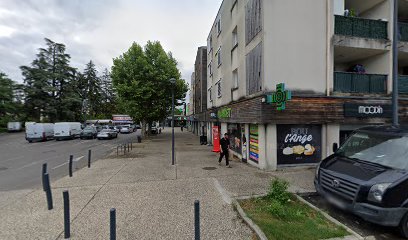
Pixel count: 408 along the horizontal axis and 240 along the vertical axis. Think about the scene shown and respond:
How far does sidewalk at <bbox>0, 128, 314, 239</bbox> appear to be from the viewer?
14.5ft

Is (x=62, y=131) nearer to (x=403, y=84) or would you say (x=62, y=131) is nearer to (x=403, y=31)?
(x=403, y=84)

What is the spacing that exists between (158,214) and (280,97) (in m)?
5.99

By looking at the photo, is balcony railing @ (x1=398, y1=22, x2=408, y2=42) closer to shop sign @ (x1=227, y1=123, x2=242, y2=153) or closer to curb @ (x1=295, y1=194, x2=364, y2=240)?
shop sign @ (x1=227, y1=123, x2=242, y2=153)

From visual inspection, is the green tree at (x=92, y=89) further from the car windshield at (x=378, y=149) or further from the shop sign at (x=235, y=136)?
the car windshield at (x=378, y=149)

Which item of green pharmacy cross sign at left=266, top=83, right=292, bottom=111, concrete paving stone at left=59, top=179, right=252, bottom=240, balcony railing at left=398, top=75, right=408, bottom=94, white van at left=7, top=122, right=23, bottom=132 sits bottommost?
concrete paving stone at left=59, top=179, right=252, bottom=240

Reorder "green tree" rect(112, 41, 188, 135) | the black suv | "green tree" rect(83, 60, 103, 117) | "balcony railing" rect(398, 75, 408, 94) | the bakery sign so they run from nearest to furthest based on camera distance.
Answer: the black suv
the bakery sign
"balcony railing" rect(398, 75, 408, 94)
"green tree" rect(112, 41, 188, 135)
"green tree" rect(83, 60, 103, 117)

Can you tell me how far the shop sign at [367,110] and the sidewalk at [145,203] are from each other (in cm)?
340

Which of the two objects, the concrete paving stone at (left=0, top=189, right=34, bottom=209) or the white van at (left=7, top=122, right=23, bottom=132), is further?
the white van at (left=7, top=122, right=23, bottom=132)

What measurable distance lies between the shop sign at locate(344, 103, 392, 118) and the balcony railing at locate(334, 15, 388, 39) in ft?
11.2

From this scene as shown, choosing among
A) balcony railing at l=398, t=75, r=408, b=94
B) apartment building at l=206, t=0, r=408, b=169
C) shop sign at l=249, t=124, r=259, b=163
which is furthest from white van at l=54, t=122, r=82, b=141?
balcony railing at l=398, t=75, r=408, b=94

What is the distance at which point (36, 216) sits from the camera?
5.18m

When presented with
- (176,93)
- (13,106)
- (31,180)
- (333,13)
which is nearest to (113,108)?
(13,106)

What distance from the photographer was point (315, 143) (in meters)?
9.80

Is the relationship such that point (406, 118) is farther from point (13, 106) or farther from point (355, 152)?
point (13, 106)
